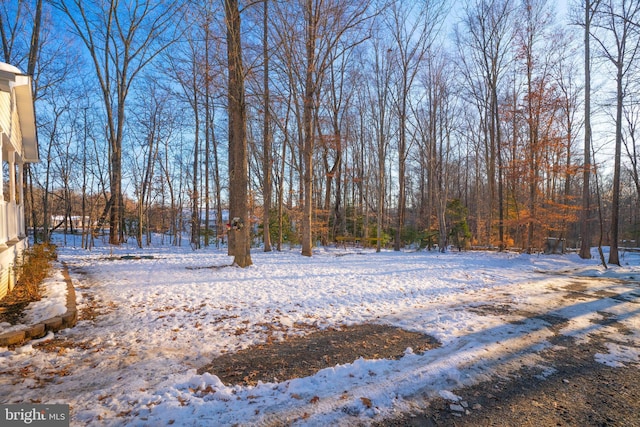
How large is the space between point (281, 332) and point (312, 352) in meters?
0.82

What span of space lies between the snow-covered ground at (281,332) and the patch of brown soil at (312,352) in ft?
0.53

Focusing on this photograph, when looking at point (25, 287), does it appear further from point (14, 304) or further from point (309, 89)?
point (309, 89)

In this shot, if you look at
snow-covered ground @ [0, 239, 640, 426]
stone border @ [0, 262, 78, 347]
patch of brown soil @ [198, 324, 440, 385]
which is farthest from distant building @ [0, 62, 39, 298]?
patch of brown soil @ [198, 324, 440, 385]

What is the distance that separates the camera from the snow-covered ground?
2578mm

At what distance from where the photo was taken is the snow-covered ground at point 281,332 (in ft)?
8.46

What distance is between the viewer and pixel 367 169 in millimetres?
27250

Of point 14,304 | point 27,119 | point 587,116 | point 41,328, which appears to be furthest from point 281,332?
point 587,116

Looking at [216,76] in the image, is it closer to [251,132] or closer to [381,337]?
[381,337]

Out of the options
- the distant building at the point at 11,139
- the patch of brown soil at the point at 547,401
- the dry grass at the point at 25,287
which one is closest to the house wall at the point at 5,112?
the distant building at the point at 11,139

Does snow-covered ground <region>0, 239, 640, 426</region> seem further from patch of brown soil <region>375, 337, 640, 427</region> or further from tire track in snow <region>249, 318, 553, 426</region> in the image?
patch of brown soil <region>375, 337, 640, 427</region>

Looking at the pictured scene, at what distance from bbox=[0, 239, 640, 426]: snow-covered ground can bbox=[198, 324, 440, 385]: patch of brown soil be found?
161 mm

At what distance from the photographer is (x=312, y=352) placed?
3.67 metres

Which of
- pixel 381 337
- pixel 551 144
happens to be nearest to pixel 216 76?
pixel 381 337

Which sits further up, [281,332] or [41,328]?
[41,328]
